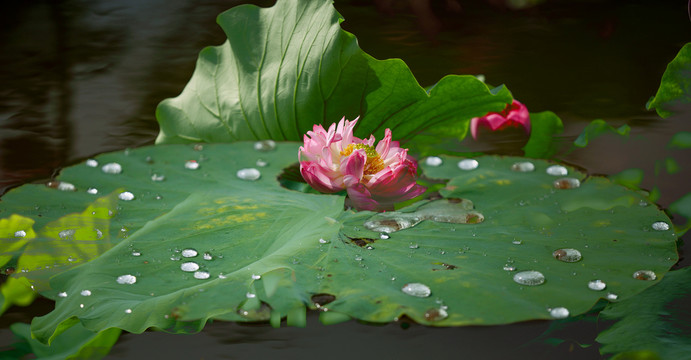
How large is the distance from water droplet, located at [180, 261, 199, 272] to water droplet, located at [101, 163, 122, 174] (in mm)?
301

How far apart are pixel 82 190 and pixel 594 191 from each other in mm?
624

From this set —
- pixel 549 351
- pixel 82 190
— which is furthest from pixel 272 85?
pixel 549 351

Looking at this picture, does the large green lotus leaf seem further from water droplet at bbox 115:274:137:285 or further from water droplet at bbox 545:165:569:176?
water droplet at bbox 115:274:137:285

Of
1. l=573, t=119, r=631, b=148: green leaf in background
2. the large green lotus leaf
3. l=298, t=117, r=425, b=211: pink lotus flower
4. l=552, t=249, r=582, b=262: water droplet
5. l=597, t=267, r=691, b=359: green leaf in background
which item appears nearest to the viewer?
l=597, t=267, r=691, b=359: green leaf in background

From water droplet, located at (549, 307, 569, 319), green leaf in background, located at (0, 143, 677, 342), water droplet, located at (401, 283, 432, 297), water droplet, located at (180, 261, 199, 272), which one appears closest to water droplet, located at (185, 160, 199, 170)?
green leaf in background, located at (0, 143, 677, 342)

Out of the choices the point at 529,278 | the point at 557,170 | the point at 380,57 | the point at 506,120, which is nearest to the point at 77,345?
the point at 529,278

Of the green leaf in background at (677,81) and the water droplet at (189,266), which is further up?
the green leaf in background at (677,81)

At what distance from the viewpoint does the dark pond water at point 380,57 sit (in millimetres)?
583

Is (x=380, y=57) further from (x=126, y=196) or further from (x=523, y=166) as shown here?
(x=126, y=196)

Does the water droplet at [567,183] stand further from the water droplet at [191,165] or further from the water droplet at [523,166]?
the water droplet at [191,165]

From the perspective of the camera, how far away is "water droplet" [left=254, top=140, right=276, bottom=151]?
3.05ft

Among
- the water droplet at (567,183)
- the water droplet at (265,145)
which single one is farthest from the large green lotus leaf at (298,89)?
the water droplet at (567,183)

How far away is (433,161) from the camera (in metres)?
0.93

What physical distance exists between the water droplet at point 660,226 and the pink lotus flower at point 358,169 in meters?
0.26
